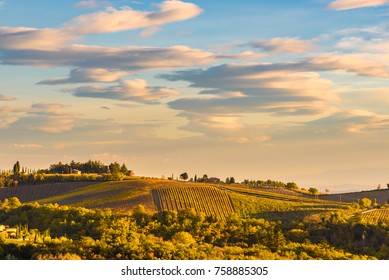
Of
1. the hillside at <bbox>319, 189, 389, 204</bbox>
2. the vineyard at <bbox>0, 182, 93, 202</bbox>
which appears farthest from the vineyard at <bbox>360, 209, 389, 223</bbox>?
the vineyard at <bbox>0, 182, 93, 202</bbox>

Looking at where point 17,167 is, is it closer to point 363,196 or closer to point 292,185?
point 292,185

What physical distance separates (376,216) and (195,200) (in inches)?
1238

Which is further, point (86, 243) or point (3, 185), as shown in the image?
point (3, 185)

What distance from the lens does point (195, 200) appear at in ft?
414

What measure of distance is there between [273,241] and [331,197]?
78.5 meters

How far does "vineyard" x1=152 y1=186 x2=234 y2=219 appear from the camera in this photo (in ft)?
395

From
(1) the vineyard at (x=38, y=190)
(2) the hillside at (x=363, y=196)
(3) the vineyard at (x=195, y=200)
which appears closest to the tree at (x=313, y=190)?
(2) the hillside at (x=363, y=196)

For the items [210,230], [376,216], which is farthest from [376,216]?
[210,230]

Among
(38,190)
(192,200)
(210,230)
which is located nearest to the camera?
(210,230)

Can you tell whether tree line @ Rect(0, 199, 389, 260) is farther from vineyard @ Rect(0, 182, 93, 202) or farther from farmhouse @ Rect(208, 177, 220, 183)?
farmhouse @ Rect(208, 177, 220, 183)

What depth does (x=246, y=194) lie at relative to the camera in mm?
133875

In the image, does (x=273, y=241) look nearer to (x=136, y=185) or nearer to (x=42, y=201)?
(x=136, y=185)
